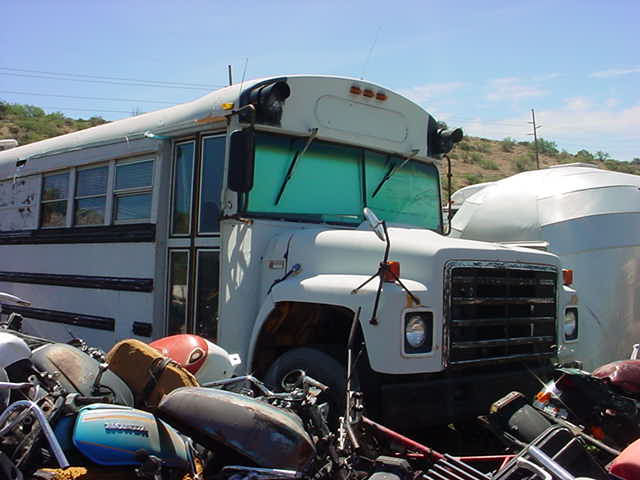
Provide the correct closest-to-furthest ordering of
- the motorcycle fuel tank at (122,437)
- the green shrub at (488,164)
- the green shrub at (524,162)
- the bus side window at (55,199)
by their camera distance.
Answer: the motorcycle fuel tank at (122,437) → the bus side window at (55,199) → the green shrub at (488,164) → the green shrub at (524,162)

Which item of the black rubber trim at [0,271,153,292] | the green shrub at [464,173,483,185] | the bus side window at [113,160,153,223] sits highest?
the green shrub at [464,173,483,185]

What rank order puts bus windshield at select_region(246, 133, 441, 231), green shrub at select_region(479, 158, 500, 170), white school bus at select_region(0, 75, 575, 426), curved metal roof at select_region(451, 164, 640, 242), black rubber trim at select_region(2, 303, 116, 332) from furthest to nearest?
green shrub at select_region(479, 158, 500, 170)
curved metal roof at select_region(451, 164, 640, 242)
black rubber trim at select_region(2, 303, 116, 332)
bus windshield at select_region(246, 133, 441, 231)
white school bus at select_region(0, 75, 575, 426)

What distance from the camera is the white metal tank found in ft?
21.0

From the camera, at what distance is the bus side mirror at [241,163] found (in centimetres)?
409

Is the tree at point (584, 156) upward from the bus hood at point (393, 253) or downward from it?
upward

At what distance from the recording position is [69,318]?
5965 millimetres

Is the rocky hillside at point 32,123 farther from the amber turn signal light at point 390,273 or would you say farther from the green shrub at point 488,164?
the amber turn signal light at point 390,273

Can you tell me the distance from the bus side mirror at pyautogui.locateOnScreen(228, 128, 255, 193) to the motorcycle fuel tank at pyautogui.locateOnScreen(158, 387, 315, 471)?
1636 millimetres

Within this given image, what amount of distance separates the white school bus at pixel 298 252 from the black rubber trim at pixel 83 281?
22 millimetres

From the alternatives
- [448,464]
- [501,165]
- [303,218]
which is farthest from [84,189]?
[501,165]

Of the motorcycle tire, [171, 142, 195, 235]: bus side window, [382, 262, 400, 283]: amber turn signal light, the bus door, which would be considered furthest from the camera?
[171, 142, 195, 235]: bus side window

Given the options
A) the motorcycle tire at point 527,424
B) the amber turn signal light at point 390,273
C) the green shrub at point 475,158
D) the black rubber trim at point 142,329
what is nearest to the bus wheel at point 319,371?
the amber turn signal light at point 390,273

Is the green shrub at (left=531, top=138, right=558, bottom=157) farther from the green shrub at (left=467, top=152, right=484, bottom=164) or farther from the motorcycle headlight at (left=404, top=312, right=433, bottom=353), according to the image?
the motorcycle headlight at (left=404, top=312, right=433, bottom=353)

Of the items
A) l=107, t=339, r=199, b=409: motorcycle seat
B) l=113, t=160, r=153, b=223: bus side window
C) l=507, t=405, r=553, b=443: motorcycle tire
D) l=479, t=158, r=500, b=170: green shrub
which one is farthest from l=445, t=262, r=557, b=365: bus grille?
l=479, t=158, r=500, b=170: green shrub
